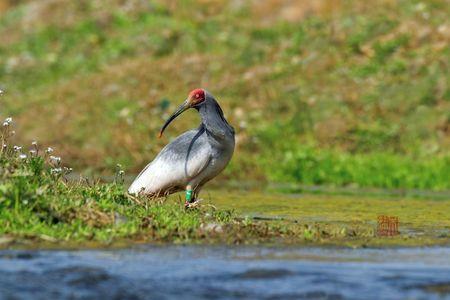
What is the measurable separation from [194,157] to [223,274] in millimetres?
4452

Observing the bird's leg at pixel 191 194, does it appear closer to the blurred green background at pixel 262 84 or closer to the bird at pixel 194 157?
the bird at pixel 194 157

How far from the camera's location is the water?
27.0 feet

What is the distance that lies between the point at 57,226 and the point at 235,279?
7.59 ft

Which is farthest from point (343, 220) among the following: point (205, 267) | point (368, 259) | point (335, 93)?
point (335, 93)

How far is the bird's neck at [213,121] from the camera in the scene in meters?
13.3

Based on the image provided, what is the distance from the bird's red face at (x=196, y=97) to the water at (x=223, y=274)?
142 inches

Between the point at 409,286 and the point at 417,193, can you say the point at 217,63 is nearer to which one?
the point at 417,193

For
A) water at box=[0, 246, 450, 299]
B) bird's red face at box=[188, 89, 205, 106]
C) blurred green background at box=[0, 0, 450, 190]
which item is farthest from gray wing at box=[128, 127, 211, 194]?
blurred green background at box=[0, 0, 450, 190]

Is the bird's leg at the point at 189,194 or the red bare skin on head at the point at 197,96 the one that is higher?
the red bare skin on head at the point at 197,96

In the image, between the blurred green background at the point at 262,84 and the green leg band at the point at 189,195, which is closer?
the green leg band at the point at 189,195

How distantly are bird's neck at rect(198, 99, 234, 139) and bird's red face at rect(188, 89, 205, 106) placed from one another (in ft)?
0.25

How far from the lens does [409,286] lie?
851 centimetres

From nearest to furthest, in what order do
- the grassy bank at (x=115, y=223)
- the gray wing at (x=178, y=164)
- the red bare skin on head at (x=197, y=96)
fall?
the grassy bank at (x=115, y=223) < the gray wing at (x=178, y=164) < the red bare skin on head at (x=197, y=96)

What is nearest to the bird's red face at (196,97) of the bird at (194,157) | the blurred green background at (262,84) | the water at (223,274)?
the bird at (194,157)
